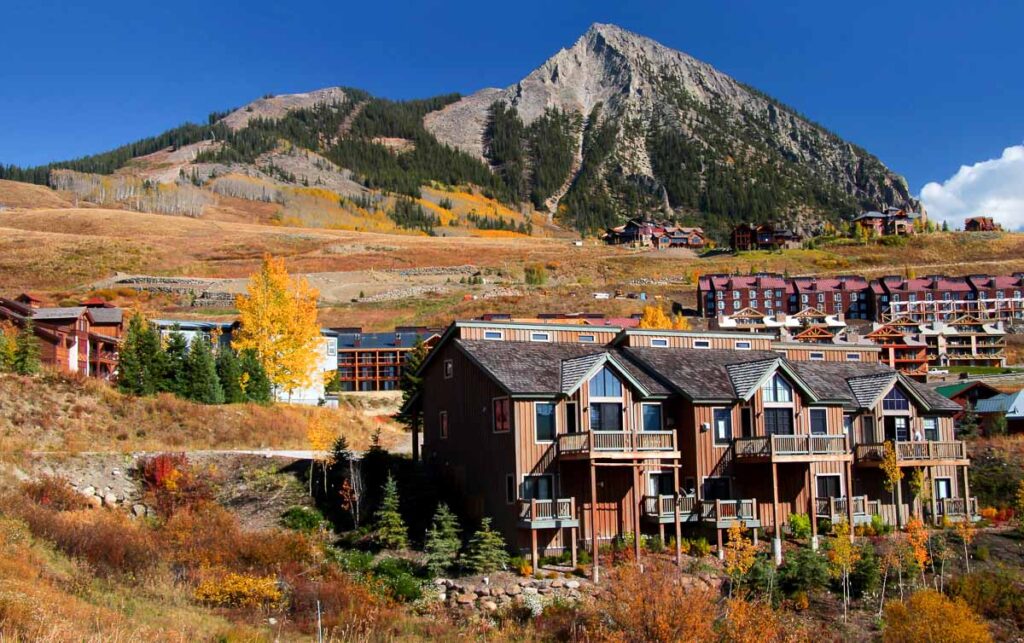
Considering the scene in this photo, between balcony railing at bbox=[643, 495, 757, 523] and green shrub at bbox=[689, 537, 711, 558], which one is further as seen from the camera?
balcony railing at bbox=[643, 495, 757, 523]

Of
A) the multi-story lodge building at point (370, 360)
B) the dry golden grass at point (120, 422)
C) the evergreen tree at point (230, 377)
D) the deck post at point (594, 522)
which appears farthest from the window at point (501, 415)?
the multi-story lodge building at point (370, 360)

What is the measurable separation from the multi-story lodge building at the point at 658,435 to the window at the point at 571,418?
68 mm

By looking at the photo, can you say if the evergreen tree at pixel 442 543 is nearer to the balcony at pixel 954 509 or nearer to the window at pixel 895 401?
the window at pixel 895 401

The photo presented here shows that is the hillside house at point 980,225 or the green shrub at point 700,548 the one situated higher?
the hillside house at point 980,225

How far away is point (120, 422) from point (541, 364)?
18282 mm

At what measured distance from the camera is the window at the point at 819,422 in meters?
37.1

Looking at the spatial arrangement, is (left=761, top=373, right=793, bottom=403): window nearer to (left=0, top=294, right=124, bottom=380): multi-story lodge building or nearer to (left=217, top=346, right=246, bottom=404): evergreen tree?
(left=217, top=346, right=246, bottom=404): evergreen tree

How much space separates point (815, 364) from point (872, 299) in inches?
3333

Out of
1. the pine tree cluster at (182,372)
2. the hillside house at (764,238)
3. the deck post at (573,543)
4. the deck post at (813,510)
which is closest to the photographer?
the deck post at (573,543)

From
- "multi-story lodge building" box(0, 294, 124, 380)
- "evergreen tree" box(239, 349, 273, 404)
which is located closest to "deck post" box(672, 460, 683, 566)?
"evergreen tree" box(239, 349, 273, 404)

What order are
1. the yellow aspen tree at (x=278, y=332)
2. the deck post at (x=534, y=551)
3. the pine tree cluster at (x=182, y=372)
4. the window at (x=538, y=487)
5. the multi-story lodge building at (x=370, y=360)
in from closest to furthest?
the deck post at (x=534, y=551), the window at (x=538, y=487), the pine tree cluster at (x=182, y=372), the yellow aspen tree at (x=278, y=332), the multi-story lodge building at (x=370, y=360)

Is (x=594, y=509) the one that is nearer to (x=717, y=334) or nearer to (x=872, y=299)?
(x=717, y=334)

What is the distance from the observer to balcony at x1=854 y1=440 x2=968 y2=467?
37719mm

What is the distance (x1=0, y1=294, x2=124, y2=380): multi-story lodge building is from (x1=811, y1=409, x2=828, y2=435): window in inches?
1423
